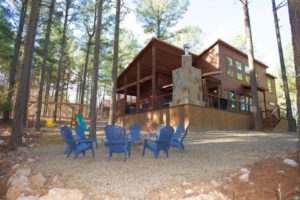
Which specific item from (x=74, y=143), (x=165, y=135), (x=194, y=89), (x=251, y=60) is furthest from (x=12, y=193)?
(x=251, y=60)

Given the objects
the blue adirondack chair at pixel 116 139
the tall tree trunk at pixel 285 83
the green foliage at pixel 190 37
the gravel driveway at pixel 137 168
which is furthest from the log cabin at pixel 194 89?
the green foliage at pixel 190 37

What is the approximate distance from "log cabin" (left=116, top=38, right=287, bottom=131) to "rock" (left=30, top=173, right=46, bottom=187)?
7708mm

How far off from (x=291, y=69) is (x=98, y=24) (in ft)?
89.4

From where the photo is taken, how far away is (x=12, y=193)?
3342mm

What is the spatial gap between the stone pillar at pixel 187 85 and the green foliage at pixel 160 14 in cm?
1119

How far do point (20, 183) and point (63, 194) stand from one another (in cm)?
105

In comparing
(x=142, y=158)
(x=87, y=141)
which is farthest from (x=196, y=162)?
(x=87, y=141)

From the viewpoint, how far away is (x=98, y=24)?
830 cm

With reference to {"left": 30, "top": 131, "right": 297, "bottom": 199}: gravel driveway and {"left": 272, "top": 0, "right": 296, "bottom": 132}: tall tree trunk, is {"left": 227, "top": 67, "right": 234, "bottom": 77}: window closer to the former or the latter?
{"left": 272, "top": 0, "right": 296, "bottom": 132}: tall tree trunk

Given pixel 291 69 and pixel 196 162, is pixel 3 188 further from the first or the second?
pixel 291 69

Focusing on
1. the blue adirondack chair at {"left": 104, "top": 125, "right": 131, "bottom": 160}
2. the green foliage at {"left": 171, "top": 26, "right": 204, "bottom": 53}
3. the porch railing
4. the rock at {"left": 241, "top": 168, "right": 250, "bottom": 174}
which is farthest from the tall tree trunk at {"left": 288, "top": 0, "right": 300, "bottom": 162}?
the green foliage at {"left": 171, "top": 26, "right": 204, "bottom": 53}

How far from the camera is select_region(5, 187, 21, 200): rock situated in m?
3.28

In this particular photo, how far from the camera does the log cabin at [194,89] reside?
1114 cm

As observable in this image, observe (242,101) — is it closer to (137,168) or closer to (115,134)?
(115,134)
